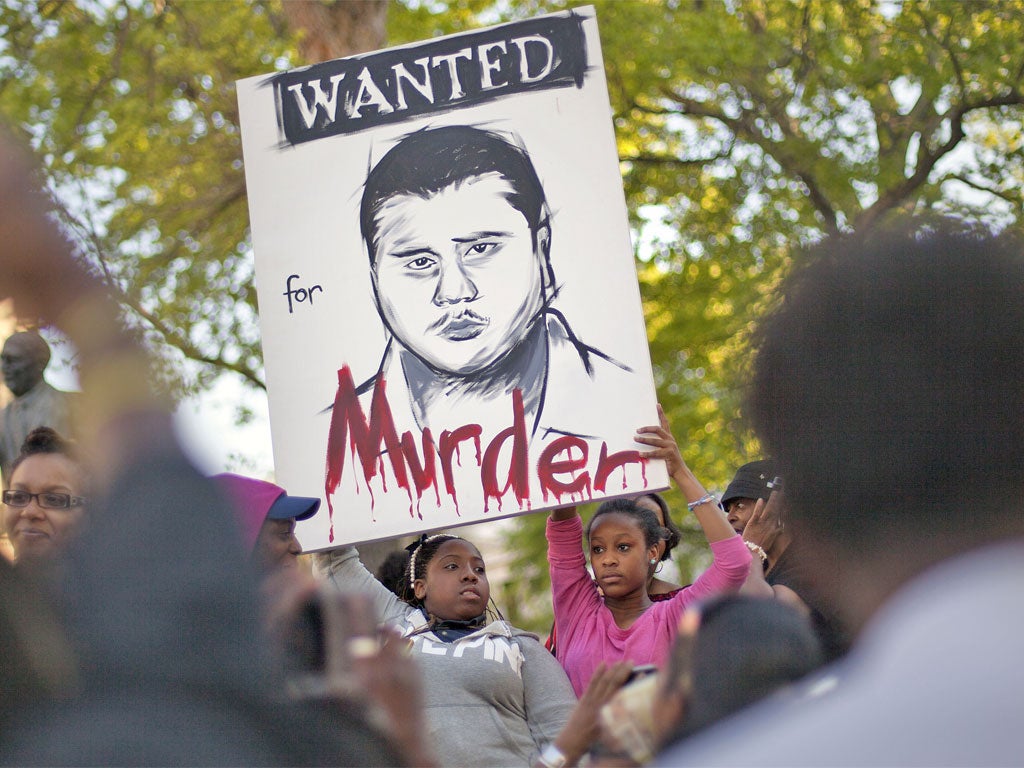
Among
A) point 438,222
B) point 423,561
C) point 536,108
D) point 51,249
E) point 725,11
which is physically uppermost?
point 725,11

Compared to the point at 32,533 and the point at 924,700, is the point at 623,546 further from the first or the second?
the point at 924,700

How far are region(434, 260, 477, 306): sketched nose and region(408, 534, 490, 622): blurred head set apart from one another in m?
0.92

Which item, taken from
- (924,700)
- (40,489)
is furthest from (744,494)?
(924,700)

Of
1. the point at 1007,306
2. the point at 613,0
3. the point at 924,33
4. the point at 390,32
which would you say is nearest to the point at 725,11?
the point at 613,0

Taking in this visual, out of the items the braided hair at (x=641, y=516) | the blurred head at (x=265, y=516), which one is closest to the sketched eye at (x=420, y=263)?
the blurred head at (x=265, y=516)

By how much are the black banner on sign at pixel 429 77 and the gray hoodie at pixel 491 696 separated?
1.55 metres

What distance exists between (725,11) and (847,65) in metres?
1.42

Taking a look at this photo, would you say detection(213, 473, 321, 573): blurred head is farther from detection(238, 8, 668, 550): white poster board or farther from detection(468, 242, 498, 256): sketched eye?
detection(468, 242, 498, 256): sketched eye

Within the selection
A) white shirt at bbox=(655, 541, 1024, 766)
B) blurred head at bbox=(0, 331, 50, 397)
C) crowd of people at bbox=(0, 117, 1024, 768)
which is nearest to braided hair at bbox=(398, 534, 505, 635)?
blurred head at bbox=(0, 331, 50, 397)

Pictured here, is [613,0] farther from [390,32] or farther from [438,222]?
[438,222]

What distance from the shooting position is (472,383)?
3.65 m

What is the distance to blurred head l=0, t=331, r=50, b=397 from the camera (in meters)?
→ 3.32

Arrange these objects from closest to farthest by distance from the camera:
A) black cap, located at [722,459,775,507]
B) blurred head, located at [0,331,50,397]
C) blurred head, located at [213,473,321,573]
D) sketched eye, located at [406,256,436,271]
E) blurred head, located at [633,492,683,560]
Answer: blurred head, located at [213,473,321,573] → blurred head, located at [0,331,50,397] → sketched eye, located at [406,256,436,271] → black cap, located at [722,459,775,507] → blurred head, located at [633,492,683,560]

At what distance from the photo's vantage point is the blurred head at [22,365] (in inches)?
131
